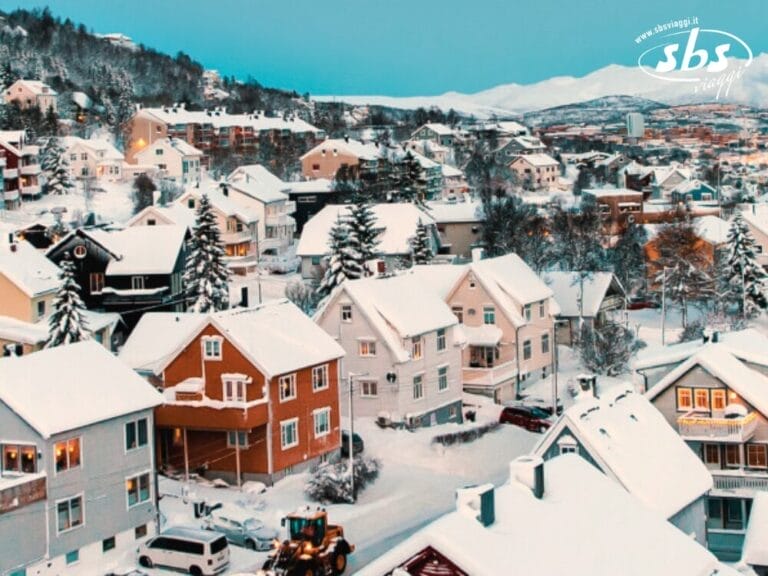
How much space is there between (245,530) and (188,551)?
9.56 feet

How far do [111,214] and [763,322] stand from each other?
158 ft

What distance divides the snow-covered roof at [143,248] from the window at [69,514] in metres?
26.8

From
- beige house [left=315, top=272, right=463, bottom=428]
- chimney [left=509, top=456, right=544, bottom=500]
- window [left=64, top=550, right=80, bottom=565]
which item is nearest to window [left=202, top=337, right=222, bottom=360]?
beige house [left=315, top=272, right=463, bottom=428]

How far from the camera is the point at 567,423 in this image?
97.8 ft

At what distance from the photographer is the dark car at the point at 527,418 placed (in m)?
46.2

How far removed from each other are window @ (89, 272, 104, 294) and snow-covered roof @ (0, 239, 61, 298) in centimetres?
540

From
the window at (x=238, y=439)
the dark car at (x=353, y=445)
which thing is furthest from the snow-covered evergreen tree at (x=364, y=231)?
the window at (x=238, y=439)

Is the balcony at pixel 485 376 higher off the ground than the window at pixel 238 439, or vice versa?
the balcony at pixel 485 376

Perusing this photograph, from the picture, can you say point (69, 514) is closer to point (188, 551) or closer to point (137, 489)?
point (137, 489)

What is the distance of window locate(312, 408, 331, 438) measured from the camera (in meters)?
41.5

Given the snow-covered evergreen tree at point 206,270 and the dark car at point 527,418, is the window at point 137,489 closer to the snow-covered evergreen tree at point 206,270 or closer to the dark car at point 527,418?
the dark car at point 527,418

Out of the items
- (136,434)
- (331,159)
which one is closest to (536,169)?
(331,159)

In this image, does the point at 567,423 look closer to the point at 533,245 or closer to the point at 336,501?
the point at 336,501

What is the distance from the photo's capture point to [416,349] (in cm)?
4788
